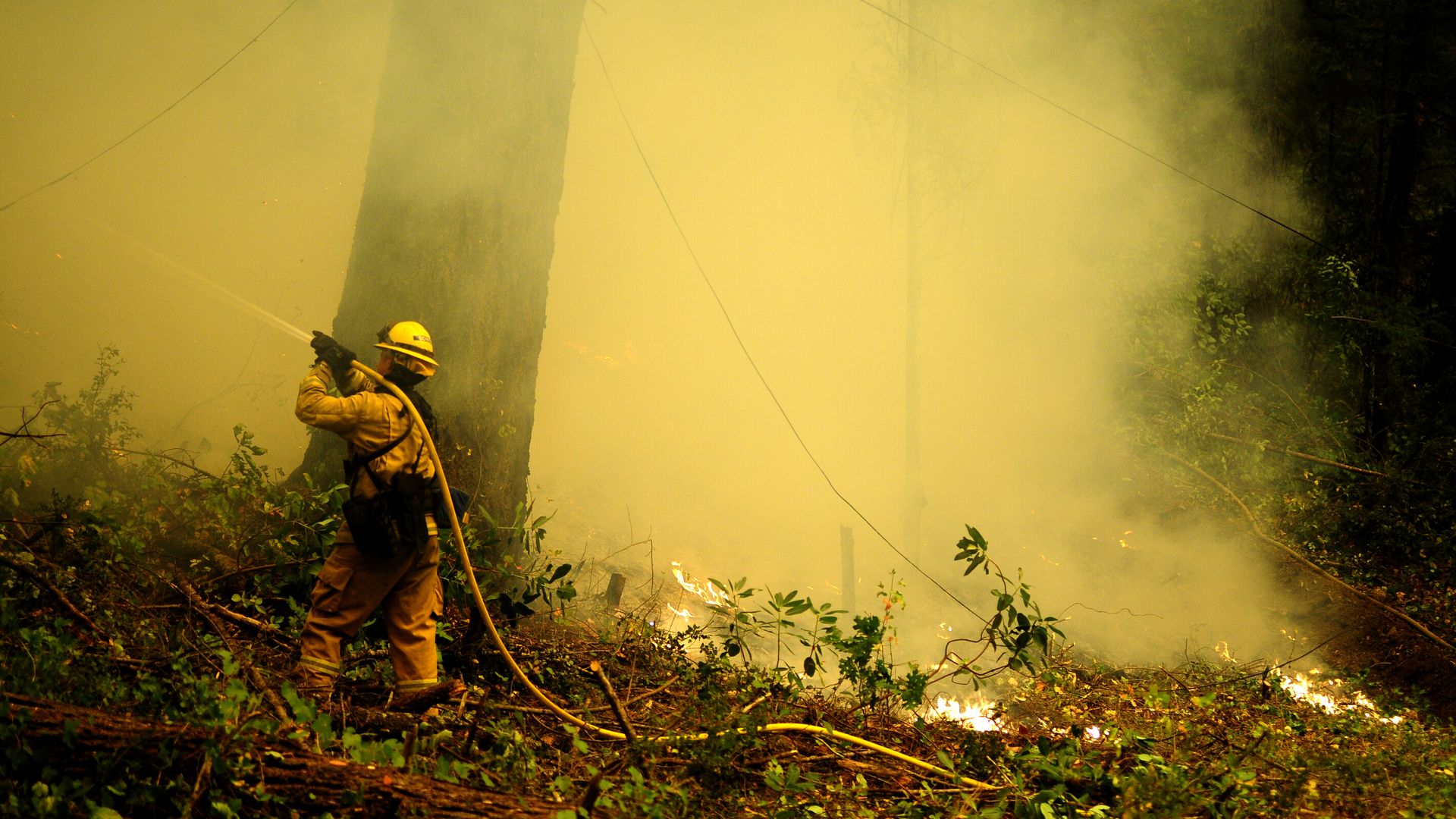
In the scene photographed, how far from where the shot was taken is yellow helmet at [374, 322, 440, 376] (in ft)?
12.3

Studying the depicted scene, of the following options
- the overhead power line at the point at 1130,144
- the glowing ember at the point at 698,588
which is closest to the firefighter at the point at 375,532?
the glowing ember at the point at 698,588

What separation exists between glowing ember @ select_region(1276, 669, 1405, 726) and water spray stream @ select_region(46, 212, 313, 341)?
870 centimetres

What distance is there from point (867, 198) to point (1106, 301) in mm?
4350

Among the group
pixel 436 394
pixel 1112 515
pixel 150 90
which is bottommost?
pixel 436 394

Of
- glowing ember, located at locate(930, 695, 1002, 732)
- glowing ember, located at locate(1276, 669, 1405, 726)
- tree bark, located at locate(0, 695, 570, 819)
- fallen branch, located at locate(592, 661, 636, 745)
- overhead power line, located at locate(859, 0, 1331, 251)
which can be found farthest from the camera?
overhead power line, located at locate(859, 0, 1331, 251)

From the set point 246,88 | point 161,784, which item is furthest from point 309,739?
point 246,88

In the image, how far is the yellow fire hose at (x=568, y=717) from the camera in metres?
2.89

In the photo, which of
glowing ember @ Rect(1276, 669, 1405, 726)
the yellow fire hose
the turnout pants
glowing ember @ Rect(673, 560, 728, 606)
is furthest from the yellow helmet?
glowing ember @ Rect(1276, 669, 1405, 726)

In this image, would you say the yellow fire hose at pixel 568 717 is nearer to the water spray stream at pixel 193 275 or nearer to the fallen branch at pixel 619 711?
the fallen branch at pixel 619 711

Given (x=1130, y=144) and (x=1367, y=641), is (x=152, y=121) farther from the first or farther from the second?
(x=1367, y=641)

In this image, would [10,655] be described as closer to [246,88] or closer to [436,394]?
[436,394]

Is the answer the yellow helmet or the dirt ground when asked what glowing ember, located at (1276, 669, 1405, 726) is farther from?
the yellow helmet

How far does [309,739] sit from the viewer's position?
2.15 meters

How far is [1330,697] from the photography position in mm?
6121
